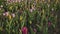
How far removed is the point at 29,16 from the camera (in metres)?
3.80

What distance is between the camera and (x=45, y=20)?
3.75 m

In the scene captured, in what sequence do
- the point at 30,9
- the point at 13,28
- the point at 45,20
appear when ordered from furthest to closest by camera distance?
the point at 30,9 < the point at 45,20 < the point at 13,28

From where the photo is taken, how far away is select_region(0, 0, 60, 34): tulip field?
3543 mm

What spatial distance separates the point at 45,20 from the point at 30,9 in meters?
0.46

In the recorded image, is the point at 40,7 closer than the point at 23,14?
No

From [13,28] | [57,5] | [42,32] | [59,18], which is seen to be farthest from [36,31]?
[57,5]

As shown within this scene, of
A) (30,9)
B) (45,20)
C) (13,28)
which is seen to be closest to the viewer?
(13,28)

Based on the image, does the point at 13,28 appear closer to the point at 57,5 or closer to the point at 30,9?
the point at 30,9

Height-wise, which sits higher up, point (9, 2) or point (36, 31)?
point (9, 2)

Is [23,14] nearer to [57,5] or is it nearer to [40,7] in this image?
[40,7]

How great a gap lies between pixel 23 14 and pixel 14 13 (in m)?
0.22

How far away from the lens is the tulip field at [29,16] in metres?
3.54

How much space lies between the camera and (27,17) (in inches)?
152

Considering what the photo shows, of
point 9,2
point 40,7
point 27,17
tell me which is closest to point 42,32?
point 27,17
